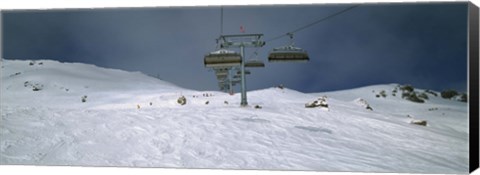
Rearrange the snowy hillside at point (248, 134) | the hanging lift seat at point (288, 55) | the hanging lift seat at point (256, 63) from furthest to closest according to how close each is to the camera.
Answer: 1. the hanging lift seat at point (256, 63)
2. the hanging lift seat at point (288, 55)
3. the snowy hillside at point (248, 134)

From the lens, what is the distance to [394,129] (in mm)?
7914

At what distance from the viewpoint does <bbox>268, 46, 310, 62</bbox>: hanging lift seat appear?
807cm

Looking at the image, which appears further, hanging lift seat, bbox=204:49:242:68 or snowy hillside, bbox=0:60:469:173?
hanging lift seat, bbox=204:49:242:68

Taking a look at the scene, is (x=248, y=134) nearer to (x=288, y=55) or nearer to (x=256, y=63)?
(x=288, y=55)

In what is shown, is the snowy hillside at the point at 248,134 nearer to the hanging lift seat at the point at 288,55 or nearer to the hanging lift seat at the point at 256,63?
the hanging lift seat at the point at 256,63

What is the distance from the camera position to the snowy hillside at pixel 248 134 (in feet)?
22.0

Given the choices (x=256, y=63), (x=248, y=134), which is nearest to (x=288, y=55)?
(x=256, y=63)

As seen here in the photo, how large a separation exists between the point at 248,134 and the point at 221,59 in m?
1.44

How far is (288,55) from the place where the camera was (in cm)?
815

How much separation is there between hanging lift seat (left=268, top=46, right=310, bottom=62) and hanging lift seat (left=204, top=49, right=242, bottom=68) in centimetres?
65

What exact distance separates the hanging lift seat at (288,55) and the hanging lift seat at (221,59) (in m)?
0.65

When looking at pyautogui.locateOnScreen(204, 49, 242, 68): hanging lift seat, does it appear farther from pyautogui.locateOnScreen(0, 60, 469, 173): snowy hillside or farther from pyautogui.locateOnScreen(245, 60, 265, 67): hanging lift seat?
pyautogui.locateOnScreen(0, 60, 469, 173): snowy hillside

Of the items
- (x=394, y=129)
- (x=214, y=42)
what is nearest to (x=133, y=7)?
(x=214, y=42)

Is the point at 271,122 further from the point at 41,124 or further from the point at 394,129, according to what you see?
the point at 41,124
